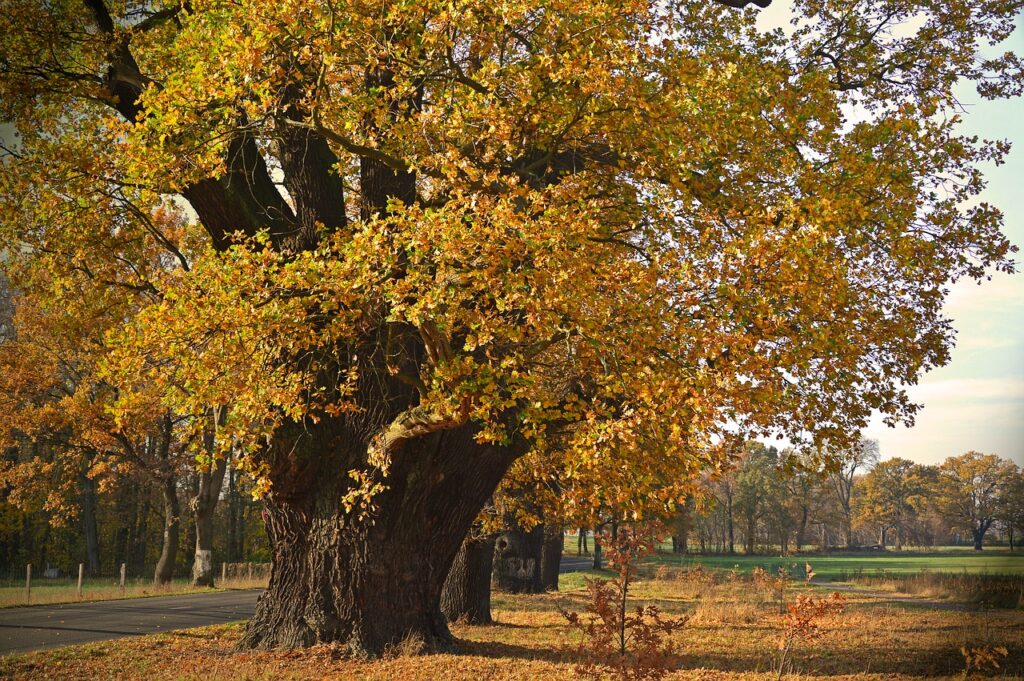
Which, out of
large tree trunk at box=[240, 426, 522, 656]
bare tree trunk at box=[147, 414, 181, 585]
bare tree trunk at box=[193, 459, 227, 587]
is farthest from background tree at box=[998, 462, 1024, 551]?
bare tree trunk at box=[147, 414, 181, 585]

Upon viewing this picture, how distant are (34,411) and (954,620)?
26517 millimetres

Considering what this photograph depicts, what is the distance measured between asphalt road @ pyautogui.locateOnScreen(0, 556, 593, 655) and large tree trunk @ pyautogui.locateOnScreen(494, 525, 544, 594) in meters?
6.67

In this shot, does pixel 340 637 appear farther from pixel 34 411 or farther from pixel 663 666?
pixel 34 411

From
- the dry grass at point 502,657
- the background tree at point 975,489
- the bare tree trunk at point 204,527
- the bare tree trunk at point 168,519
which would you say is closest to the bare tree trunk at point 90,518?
the bare tree trunk at point 168,519

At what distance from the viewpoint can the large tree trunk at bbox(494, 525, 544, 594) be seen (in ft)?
70.9

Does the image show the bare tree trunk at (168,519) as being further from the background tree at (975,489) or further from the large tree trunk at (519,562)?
the background tree at (975,489)

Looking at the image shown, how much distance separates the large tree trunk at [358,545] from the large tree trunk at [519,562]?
973 cm

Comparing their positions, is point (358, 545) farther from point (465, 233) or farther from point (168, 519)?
point (168, 519)

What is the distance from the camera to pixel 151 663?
36.4ft

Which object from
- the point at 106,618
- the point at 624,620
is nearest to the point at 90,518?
the point at 106,618

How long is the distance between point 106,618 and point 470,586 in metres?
7.91

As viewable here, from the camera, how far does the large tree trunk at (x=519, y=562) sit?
21625 millimetres

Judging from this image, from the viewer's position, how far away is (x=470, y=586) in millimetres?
15945

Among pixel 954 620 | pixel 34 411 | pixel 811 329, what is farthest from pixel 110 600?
pixel 954 620
